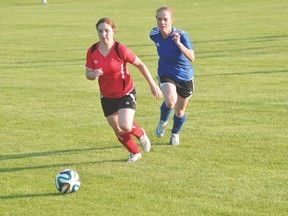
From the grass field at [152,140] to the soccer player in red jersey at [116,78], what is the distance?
20.6 inches

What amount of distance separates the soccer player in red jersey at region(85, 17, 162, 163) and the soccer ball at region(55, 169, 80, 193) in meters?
1.54

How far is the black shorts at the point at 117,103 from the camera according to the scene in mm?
9805

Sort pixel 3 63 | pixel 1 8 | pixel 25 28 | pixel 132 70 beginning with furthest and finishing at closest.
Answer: pixel 1 8, pixel 25 28, pixel 3 63, pixel 132 70

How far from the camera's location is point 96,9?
5006 centimetres

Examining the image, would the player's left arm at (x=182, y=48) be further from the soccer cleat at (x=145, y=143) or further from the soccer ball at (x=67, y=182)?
the soccer ball at (x=67, y=182)

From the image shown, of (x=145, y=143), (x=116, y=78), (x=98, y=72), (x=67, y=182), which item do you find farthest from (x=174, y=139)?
(x=67, y=182)

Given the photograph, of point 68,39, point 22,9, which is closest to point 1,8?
point 22,9

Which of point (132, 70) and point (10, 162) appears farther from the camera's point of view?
point (132, 70)

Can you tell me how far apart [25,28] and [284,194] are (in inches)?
1173

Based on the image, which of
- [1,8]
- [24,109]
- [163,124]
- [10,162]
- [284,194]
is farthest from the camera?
[1,8]

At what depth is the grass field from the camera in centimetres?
795

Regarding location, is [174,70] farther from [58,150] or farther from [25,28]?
[25,28]

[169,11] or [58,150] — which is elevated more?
[169,11]

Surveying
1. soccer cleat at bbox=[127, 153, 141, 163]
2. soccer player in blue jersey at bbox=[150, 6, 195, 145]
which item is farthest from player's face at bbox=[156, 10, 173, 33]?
soccer cleat at bbox=[127, 153, 141, 163]
